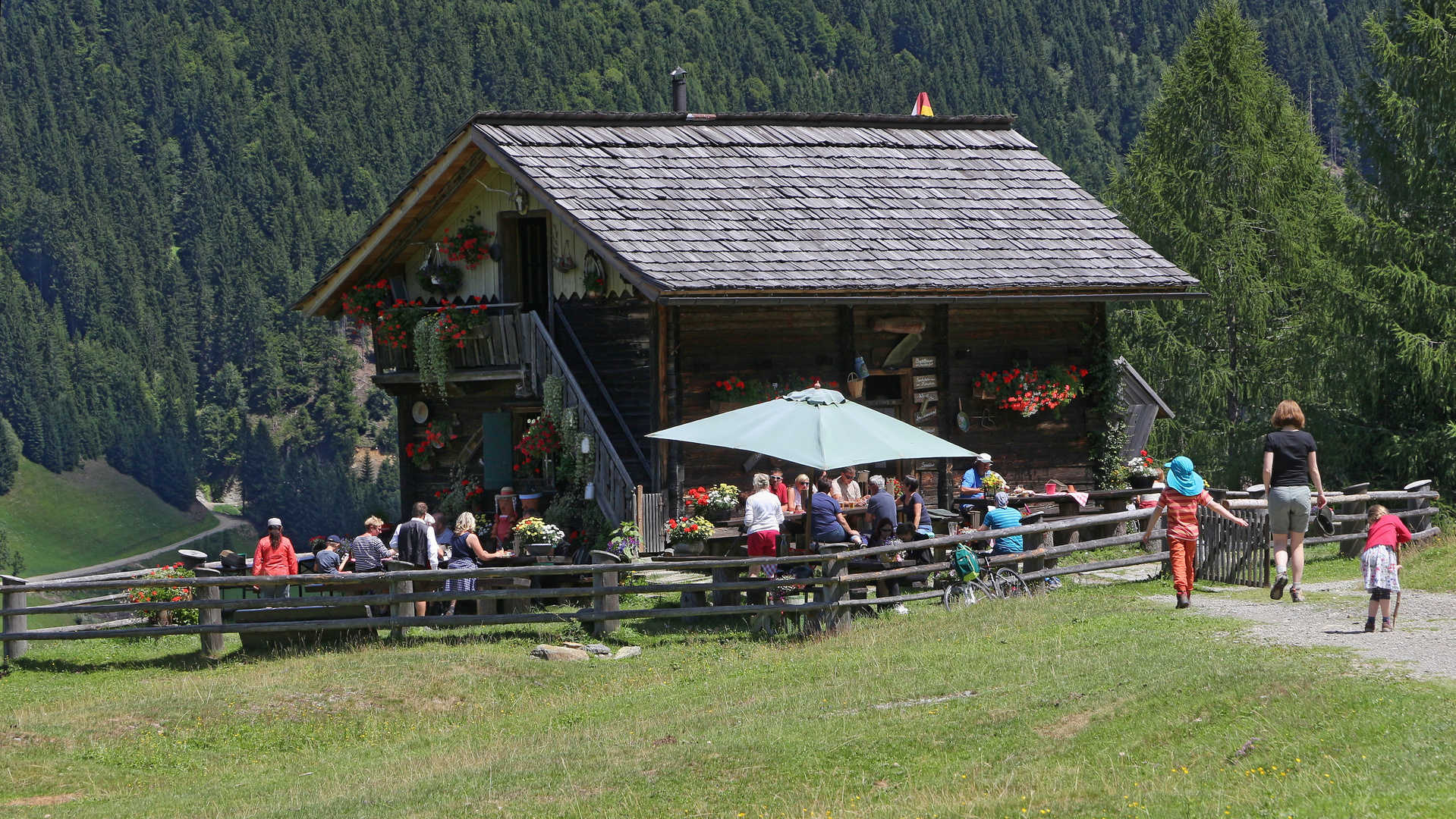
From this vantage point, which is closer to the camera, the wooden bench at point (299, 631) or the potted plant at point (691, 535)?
the wooden bench at point (299, 631)

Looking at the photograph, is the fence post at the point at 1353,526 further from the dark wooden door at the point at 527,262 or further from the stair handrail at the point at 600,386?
the dark wooden door at the point at 527,262

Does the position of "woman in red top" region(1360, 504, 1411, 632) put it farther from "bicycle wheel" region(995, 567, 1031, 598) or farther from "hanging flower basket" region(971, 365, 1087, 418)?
"hanging flower basket" region(971, 365, 1087, 418)

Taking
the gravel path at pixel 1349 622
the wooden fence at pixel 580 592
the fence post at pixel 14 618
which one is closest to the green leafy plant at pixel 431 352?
the wooden fence at pixel 580 592

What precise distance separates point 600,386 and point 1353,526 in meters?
10.5

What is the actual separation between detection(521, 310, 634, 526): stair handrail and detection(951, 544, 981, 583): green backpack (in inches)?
205

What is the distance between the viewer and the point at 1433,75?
28.3m

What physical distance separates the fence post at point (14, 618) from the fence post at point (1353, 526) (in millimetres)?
16209

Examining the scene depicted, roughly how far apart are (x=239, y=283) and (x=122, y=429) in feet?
62.1

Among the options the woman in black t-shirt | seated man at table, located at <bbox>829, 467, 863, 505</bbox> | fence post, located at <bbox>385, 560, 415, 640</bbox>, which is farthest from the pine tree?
the woman in black t-shirt

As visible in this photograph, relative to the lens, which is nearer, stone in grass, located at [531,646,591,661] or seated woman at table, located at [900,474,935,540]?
stone in grass, located at [531,646,591,661]

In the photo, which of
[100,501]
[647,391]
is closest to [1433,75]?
[647,391]

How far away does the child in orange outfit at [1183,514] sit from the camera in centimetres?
1421

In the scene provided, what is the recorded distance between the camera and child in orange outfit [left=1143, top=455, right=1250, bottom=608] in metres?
14.2

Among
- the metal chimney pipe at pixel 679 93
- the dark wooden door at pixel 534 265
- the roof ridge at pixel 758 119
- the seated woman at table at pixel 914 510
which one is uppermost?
the metal chimney pipe at pixel 679 93
